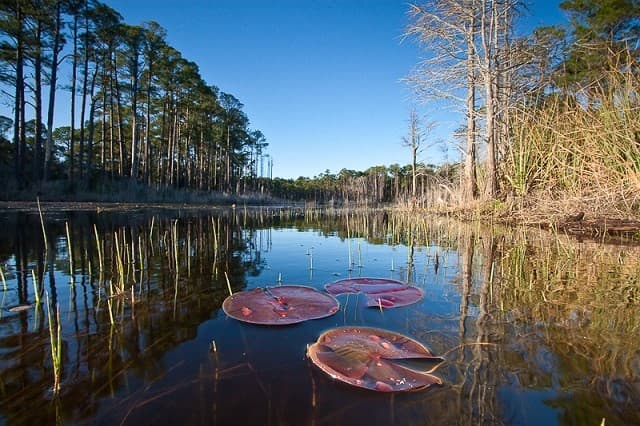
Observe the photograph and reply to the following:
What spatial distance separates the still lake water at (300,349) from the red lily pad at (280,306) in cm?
8

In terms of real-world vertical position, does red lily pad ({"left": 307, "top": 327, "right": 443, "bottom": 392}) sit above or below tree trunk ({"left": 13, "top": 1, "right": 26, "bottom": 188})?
below

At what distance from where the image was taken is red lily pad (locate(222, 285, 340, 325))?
7.61 feet

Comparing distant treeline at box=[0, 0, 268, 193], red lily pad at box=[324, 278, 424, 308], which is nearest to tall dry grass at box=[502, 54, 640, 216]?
red lily pad at box=[324, 278, 424, 308]

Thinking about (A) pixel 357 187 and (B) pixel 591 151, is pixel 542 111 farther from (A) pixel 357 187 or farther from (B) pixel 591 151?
(A) pixel 357 187

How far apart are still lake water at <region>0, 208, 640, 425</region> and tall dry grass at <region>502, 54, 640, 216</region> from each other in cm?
299

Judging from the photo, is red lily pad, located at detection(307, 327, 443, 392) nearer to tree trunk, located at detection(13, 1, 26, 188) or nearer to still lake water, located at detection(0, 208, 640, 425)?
still lake water, located at detection(0, 208, 640, 425)

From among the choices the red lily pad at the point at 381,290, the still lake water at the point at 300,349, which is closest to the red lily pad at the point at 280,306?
the still lake water at the point at 300,349

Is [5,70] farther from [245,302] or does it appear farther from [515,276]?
[515,276]

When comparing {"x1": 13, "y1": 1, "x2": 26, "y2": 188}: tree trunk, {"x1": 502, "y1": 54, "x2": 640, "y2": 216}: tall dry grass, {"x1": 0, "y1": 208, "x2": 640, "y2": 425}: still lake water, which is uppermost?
{"x1": 13, "y1": 1, "x2": 26, "y2": 188}: tree trunk

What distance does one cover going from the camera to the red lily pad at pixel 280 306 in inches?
91.3

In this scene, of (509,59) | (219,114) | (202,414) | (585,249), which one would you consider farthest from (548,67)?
(219,114)

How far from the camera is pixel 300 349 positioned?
1863 mm

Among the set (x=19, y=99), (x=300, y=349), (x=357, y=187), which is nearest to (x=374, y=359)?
(x=300, y=349)

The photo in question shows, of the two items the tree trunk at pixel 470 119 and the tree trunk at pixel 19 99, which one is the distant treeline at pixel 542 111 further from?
the tree trunk at pixel 19 99
